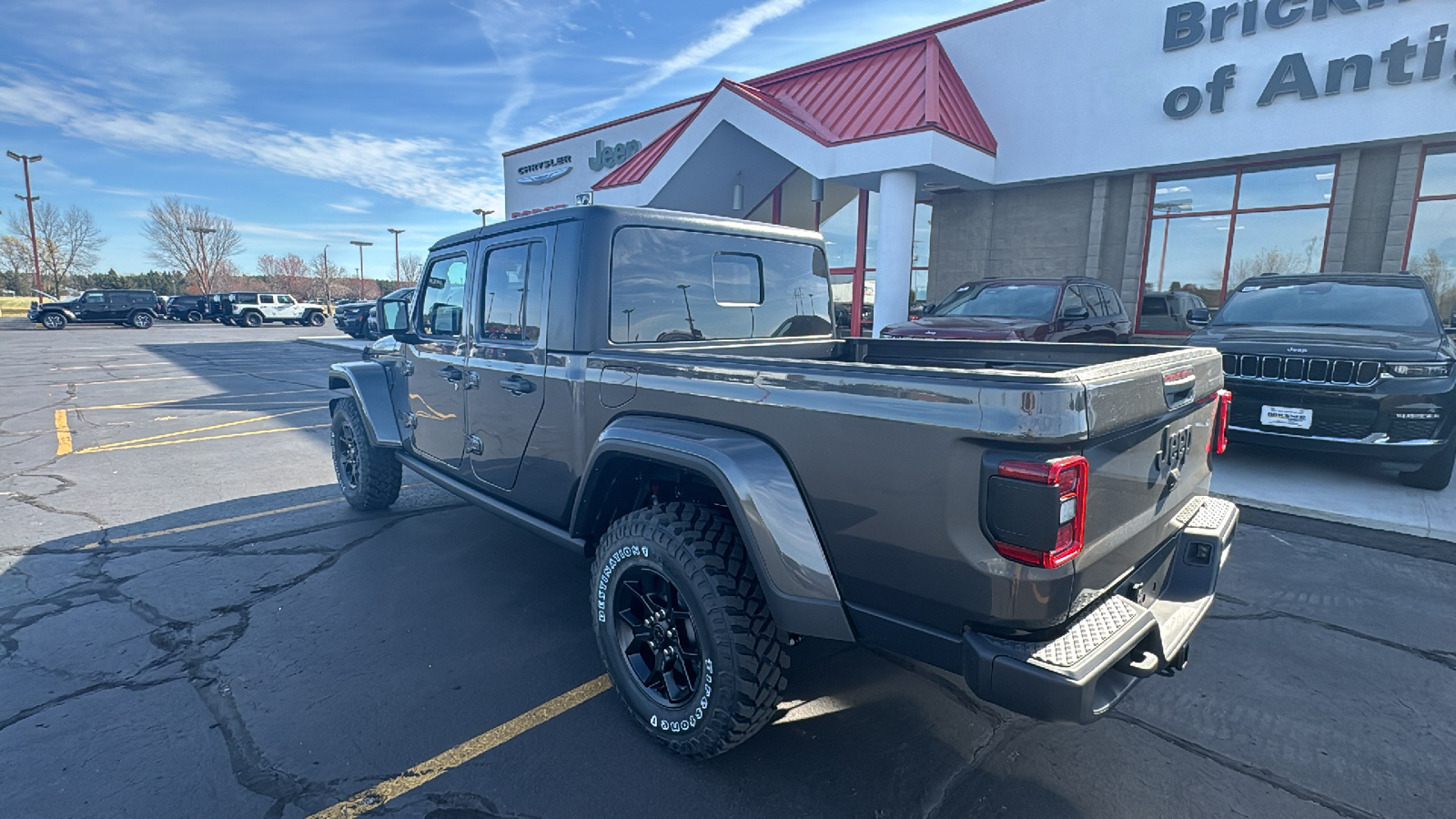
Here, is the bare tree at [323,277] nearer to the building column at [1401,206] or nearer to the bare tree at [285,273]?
the bare tree at [285,273]

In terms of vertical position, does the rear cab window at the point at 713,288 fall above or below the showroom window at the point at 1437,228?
below

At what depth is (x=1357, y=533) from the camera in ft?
16.1

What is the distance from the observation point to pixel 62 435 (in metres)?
8.35

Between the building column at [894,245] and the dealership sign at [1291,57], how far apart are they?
173 inches

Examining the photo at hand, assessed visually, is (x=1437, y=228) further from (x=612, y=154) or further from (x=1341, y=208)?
(x=612, y=154)

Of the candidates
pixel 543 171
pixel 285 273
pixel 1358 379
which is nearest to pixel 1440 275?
pixel 1358 379

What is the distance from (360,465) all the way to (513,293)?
2.55 metres

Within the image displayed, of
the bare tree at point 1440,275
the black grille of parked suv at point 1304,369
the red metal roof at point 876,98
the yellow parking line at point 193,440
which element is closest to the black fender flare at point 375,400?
the yellow parking line at point 193,440

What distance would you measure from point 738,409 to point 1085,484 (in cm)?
109

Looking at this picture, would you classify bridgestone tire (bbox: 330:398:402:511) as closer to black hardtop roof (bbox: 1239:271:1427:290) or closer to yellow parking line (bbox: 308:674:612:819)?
yellow parking line (bbox: 308:674:612:819)

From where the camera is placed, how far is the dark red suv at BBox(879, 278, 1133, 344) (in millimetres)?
8398

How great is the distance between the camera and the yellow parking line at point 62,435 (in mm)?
7535

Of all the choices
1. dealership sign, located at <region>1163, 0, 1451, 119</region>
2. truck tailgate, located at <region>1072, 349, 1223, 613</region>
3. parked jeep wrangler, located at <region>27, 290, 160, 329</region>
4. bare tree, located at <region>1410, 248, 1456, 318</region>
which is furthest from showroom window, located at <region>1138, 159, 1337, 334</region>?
parked jeep wrangler, located at <region>27, 290, 160, 329</region>

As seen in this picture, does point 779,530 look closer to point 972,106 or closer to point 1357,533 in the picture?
point 1357,533
